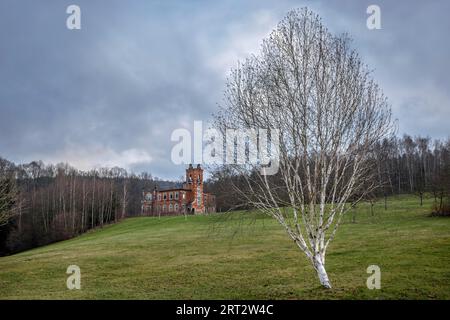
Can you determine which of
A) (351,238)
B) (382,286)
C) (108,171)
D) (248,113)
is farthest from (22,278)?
(108,171)

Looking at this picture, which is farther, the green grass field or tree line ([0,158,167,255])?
tree line ([0,158,167,255])

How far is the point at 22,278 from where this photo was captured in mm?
19109

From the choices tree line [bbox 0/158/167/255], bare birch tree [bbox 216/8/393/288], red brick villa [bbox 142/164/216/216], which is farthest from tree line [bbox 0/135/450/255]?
bare birch tree [bbox 216/8/393/288]

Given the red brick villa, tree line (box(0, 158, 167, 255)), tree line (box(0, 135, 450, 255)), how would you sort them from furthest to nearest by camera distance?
1. the red brick villa
2. tree line (box(0, 158, 167, 255))
3. tree line (box(0, 135, 450, 255))

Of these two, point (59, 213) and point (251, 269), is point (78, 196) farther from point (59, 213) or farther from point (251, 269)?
point (251, 269)

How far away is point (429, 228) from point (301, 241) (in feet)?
68.9

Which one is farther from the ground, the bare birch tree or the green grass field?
the bare birch tree

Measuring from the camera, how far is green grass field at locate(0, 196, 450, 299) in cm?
1239

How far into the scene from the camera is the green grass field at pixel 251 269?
12.4 m

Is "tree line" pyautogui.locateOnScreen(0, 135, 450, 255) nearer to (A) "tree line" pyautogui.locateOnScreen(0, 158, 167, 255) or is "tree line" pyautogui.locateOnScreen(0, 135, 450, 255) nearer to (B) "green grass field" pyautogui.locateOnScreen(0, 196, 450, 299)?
(A) "tree line" pyautogui.locateOnScreen(0, 158, 167, 255)

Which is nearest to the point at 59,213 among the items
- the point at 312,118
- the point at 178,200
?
the point at 178,200

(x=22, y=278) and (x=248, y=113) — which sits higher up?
(x=248, y=113)

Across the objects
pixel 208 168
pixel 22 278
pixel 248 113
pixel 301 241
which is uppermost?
pixel 248 113
